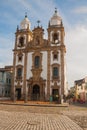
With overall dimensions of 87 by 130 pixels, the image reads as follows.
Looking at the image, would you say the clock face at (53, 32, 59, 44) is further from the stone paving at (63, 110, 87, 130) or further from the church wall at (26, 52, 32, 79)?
the stone paving at (63, 110, 87, 130)

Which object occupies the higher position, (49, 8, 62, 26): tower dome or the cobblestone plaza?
(49, 8, 62, 26): tower dome

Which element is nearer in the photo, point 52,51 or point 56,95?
point 56,95

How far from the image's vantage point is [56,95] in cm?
3584

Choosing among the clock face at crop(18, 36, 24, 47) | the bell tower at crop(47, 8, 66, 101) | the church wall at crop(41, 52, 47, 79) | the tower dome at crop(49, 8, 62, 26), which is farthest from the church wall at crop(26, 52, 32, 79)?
the tower dome at crop(49, 8, 62, 26)

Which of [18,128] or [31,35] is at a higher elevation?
[31,35]

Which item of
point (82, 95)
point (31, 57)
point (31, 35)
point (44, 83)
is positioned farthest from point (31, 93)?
point (82, 95)

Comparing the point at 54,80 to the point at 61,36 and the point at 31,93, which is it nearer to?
the point at 31,93

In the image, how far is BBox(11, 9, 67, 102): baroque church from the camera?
119 feet

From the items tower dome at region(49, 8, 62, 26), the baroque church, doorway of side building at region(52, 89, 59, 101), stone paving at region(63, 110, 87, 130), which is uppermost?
tower dome at region(49, 8, 62, 26)

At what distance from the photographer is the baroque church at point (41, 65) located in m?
36.3

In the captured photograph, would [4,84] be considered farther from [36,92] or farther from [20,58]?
[36,92]

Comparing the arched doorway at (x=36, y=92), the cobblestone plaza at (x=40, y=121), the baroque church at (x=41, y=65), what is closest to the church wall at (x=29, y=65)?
the baroque church at (x=41, y=65)

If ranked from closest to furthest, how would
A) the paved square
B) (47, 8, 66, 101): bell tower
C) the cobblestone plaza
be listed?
the paved square → the cobblestone plaza → (47, 8, 66, 101): bell tower

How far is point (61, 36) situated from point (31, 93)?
43.8 feet
